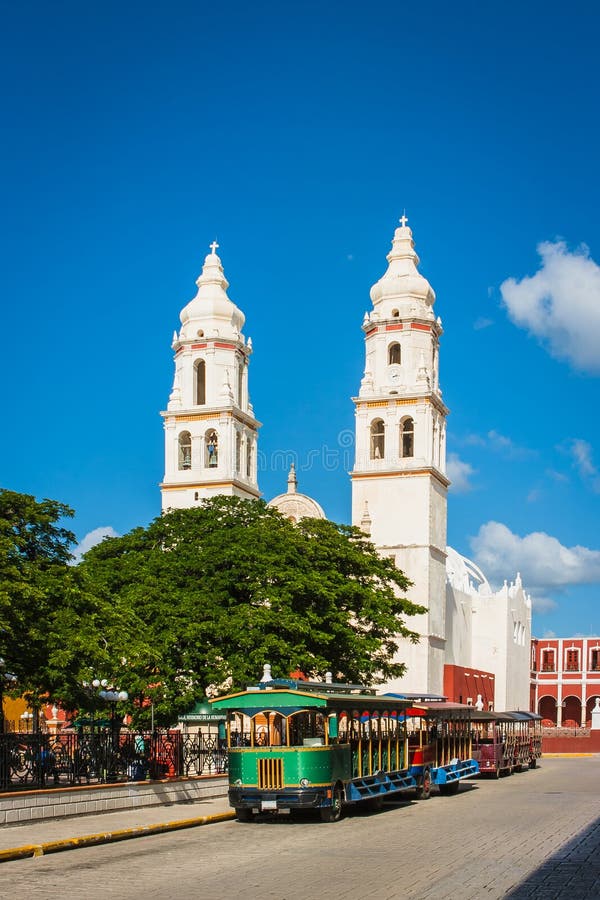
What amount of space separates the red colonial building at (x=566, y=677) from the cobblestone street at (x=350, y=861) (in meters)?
83.0

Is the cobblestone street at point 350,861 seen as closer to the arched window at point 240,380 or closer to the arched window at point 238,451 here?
the arched window at point 238,451

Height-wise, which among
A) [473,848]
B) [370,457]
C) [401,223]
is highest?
[401,223]

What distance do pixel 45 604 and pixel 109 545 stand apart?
1953 cm

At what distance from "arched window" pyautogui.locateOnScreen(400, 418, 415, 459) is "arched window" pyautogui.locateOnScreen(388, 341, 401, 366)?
12.1 feet

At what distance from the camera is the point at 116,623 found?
1057 inches

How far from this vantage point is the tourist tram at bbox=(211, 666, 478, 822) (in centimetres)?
2259

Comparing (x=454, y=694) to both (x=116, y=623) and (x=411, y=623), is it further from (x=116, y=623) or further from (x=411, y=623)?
(x=116, y=623)

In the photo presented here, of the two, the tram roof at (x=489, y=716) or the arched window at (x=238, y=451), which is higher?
the arched window at (x=238, y=451)

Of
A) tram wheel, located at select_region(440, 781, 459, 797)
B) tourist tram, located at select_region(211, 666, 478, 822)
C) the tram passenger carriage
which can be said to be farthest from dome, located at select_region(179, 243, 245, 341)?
tourist tram, located at select_region(211, 666, 478, 822)

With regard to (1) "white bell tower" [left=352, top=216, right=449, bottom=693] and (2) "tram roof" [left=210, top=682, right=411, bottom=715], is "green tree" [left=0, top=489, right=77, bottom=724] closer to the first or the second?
(2) "tram roof" [left=210, top=682, right=411, bottom=715]

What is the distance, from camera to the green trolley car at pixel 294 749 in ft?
74.1

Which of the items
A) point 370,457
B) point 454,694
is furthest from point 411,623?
point 370,457

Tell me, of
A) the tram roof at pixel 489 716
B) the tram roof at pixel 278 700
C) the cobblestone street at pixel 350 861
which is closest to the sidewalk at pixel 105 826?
the cobblestone street at pixel 350 861

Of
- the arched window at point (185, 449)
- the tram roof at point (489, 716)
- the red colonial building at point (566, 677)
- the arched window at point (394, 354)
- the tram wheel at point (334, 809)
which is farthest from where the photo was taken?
the red colonial building at point (566, 677)
